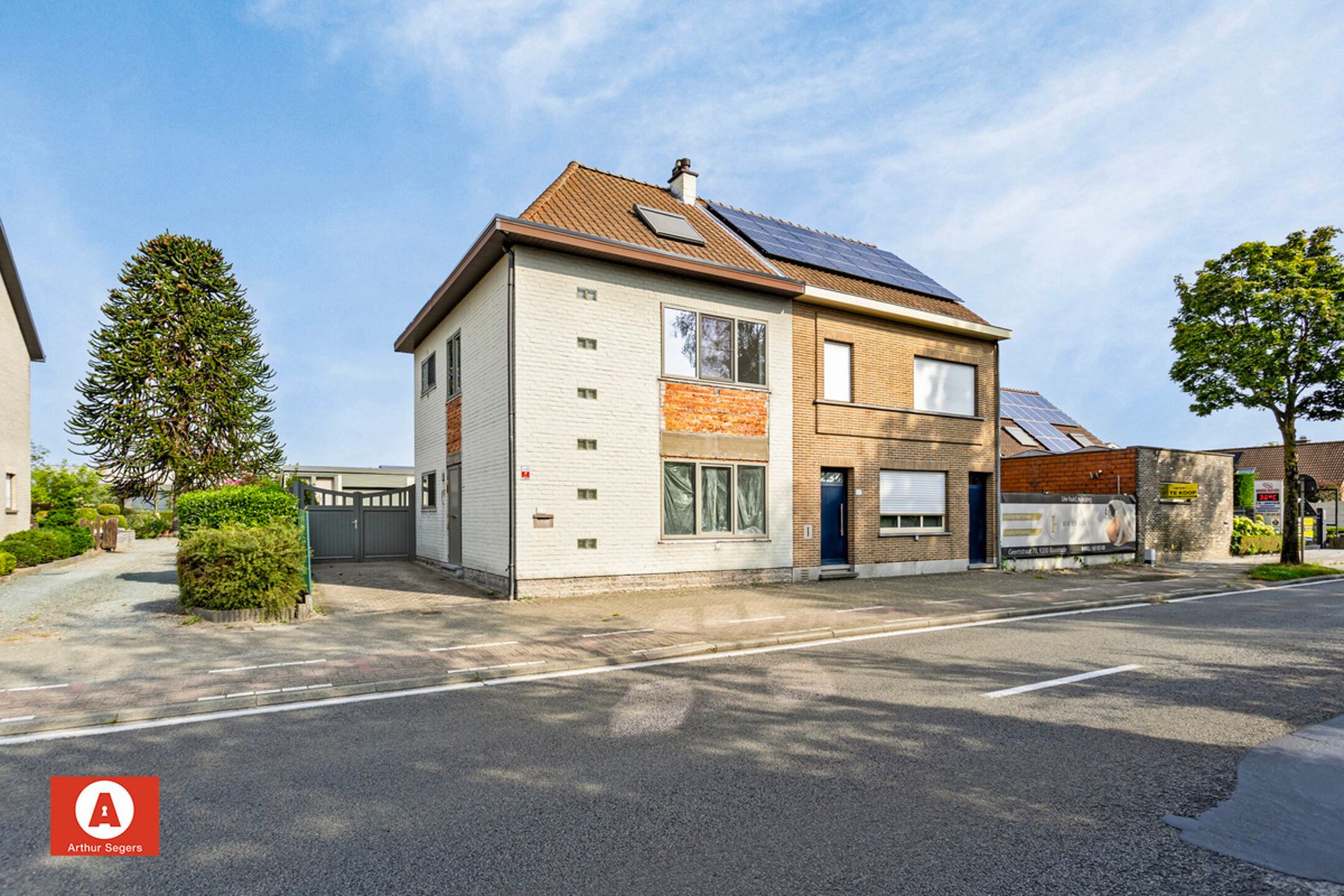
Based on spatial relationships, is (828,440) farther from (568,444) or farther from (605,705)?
(605,705)

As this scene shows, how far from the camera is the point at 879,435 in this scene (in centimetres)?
1708

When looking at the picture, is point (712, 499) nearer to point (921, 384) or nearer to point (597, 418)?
point (597, 418)

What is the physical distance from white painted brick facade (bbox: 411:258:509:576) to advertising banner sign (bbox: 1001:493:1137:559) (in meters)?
13.0

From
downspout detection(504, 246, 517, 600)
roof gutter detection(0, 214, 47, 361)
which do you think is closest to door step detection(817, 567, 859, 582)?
downspout detection(504, 246, 517, 600)

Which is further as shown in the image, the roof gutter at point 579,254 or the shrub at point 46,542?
the shrub at point 46,542

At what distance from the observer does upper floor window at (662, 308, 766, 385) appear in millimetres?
14523

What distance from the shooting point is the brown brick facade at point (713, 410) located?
47.1 ft

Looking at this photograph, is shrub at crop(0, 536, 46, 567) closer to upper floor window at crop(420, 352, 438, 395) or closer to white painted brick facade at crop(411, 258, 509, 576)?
white painted brick facade at crop(411, 258, 509, 576)

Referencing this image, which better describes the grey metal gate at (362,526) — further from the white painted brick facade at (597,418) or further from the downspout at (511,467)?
the white painted brick facade at (597,418)

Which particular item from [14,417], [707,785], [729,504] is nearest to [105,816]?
[707,785]

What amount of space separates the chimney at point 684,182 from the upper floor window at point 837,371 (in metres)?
5.22

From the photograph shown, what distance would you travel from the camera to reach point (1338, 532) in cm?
3744

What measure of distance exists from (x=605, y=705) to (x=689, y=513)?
27.7ft

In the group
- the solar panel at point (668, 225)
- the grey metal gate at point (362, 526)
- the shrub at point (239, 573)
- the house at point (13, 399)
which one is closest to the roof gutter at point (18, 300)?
the house at point (13, 399)
